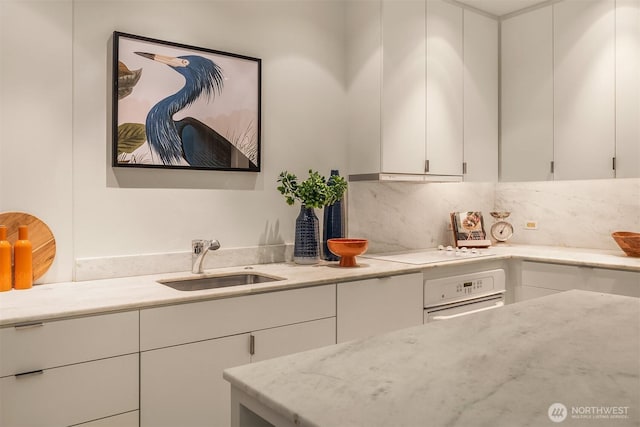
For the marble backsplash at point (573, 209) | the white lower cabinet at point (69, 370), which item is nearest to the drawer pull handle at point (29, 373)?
the white lower cabinet at point (69, 370)

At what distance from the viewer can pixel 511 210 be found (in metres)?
4.05

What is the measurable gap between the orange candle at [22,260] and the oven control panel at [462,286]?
1974 millimetres

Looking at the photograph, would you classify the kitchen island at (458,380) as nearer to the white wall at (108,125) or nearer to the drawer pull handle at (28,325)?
the drawer pull handle at (28,325)

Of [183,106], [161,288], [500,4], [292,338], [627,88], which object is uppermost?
[500,4]

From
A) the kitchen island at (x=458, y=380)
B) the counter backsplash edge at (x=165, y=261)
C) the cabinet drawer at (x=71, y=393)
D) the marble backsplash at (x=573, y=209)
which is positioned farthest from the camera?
the marble backsplash at (x=573, y=209)

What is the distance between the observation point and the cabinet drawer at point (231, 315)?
6.04ft

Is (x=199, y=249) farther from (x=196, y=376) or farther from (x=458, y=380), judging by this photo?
(x=458, y=380)

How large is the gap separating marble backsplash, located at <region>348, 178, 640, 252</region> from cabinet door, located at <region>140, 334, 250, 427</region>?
1.46 metres

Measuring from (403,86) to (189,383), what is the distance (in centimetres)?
216

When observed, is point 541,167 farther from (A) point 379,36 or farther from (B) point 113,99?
(B) point 113,99

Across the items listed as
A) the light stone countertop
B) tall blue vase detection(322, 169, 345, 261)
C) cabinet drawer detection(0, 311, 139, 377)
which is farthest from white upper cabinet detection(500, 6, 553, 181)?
cabinet drawer detection(0, 311, 139, 377)

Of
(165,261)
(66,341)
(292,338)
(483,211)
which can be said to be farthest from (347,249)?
(483,211)

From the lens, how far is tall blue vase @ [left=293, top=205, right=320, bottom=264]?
2.80 metres

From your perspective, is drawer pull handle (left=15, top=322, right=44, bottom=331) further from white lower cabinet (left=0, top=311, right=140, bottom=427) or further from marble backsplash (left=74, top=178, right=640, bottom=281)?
marble backsplash (left=74, top=178, right=640, bottom=281)
